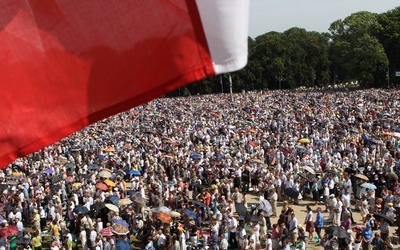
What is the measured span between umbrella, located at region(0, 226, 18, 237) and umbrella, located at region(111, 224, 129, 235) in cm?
277

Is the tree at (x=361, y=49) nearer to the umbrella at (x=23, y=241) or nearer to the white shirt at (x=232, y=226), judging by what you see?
the white shirt at (x=232, y=226)

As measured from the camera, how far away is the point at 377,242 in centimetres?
1491

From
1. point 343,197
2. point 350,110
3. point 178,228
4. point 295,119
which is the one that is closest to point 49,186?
point 178,228

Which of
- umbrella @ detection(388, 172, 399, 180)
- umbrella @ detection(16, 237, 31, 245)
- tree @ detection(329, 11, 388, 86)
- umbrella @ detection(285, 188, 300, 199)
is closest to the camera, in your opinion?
umbrella @ detection(16, 237, 31, 245)

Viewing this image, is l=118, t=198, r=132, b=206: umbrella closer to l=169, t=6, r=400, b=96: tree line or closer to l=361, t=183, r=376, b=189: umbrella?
l=361, t=183, r=376, b=189: umbrella

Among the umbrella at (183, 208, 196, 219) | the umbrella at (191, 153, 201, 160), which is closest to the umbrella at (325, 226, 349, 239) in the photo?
the umbrella at (183, 208, 196, 219)

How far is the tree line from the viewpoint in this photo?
7900cm

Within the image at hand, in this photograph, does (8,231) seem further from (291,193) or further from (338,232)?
(291,193)

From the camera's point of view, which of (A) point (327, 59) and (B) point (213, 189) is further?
(A) point (327, 59)

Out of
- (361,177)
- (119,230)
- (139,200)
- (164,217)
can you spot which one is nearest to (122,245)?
(119,230)

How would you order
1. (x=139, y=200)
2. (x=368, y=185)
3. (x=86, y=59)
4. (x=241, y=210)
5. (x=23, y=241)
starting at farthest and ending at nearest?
(x=368, y=185)
(x=139, y=200)
(x=241, y=210)
(x=23, y=241)
(x=86, y=59)

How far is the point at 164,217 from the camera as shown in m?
16.8

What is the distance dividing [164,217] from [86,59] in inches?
513

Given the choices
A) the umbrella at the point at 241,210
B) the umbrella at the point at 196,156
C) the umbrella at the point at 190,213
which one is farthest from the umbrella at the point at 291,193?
the umbrella at the point at 196,156
